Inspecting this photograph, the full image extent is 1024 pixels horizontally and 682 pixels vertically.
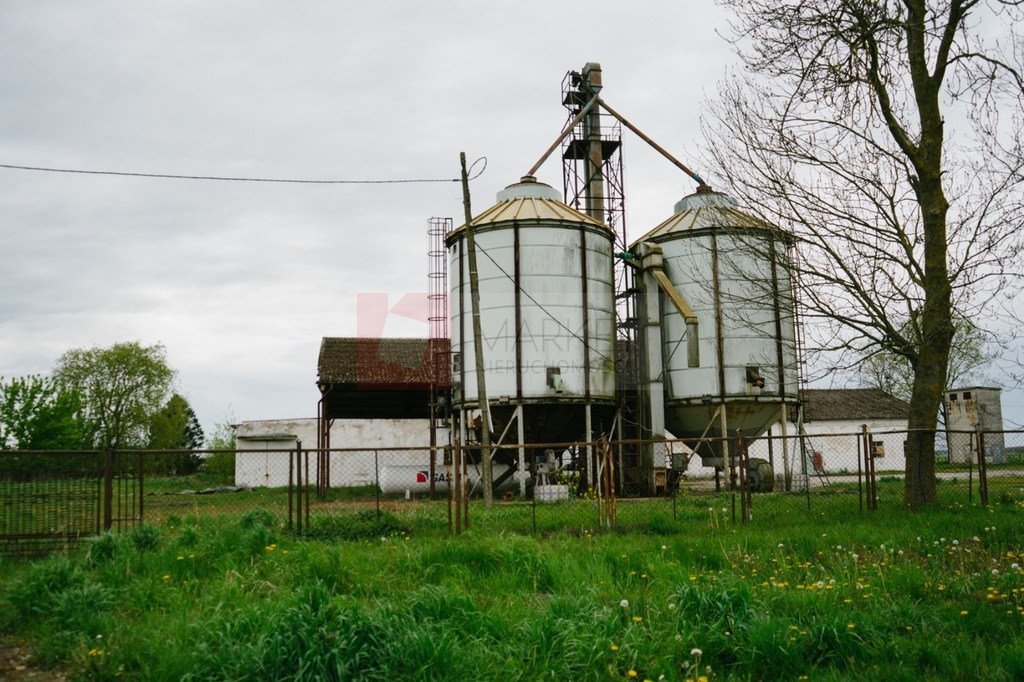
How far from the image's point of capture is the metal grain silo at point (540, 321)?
75.6 ft

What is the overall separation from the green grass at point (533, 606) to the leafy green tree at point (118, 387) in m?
50.8

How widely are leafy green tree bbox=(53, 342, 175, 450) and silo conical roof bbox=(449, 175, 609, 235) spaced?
137 ft

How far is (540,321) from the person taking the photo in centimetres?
2312

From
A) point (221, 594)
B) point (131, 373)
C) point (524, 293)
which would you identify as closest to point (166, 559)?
point (221, 594)

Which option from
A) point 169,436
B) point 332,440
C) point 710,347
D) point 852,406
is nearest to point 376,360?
point 332,440

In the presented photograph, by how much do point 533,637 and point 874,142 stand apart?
10688 millimetres

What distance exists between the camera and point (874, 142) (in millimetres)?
13547

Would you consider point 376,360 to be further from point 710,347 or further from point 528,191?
point 710,347

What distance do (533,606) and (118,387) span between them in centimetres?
5715

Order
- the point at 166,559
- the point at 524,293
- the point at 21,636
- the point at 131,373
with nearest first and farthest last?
the point at 21,636 < the point at 166,559 < the point at 524,293 < the point at 131,373

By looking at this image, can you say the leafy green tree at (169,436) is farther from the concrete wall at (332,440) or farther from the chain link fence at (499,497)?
the chain link fence at (499,497)

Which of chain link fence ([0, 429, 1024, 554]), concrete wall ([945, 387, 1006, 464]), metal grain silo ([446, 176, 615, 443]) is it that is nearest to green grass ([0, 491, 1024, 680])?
chain link fence ([0, 429, 1024, 554])

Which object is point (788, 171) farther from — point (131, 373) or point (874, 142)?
point (131, 373)

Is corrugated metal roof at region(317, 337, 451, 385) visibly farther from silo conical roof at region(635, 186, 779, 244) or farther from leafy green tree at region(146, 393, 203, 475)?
leafy green tree at region(146, 393, 203, 475)
